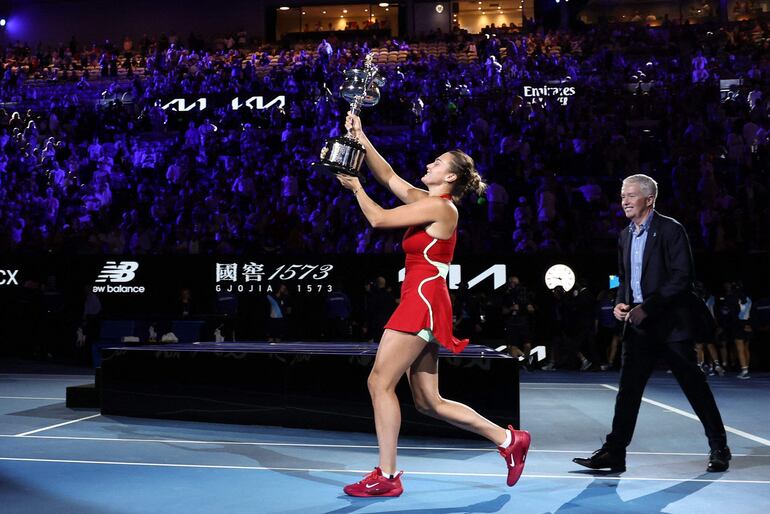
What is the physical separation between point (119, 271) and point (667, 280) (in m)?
13.8

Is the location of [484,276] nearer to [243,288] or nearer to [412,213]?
[243,288]

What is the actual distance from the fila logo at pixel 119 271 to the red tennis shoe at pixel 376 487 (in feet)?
43.6

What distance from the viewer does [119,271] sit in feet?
58.5

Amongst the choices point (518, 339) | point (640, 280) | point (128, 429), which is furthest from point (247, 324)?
point (640, 280)

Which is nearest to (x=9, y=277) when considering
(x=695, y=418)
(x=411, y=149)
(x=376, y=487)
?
(x=411, y=149)

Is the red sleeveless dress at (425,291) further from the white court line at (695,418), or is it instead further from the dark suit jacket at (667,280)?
the white court line at (695,418)

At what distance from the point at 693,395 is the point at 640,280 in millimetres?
947

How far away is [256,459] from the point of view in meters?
6.83

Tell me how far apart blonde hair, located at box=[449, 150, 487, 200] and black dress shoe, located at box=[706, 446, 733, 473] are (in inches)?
108

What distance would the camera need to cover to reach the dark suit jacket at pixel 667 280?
6.17m

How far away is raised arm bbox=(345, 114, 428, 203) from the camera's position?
551cm

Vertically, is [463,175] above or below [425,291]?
above

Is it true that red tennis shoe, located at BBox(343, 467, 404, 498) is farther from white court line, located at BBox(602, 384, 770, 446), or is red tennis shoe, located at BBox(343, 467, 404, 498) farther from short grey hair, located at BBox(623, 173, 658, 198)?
white court line, located at BBox(602, 384, 770, 446)

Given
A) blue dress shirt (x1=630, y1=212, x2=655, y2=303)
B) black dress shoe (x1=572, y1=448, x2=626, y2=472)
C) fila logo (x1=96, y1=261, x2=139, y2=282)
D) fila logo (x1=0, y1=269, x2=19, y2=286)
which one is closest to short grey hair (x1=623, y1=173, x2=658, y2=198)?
blue dress shirt (x1=630, y1=212, x2=655, y2=303)
